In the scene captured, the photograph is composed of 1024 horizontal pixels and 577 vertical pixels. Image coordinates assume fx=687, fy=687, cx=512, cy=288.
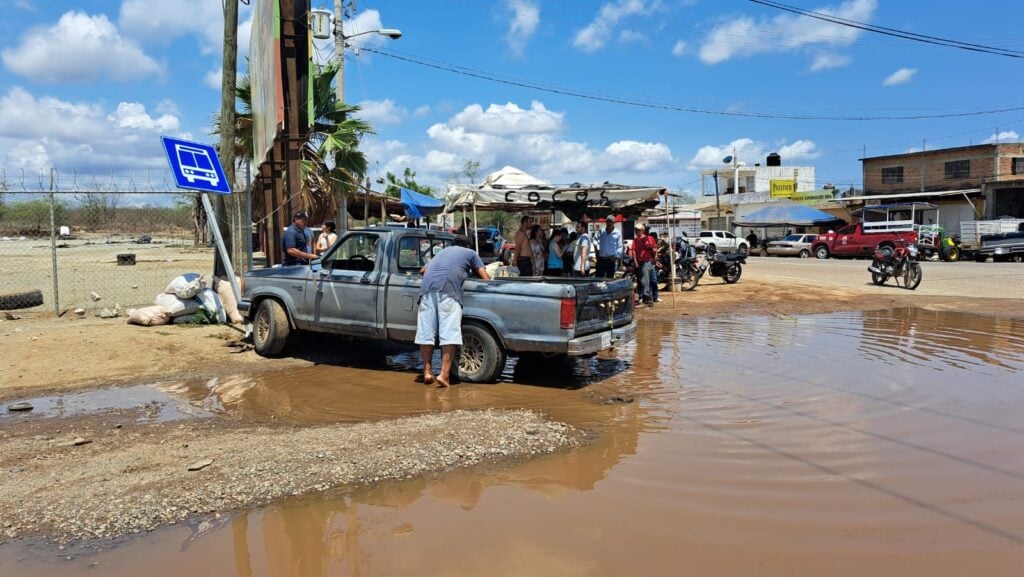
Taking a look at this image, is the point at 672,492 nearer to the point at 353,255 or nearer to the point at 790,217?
the point at 353,255

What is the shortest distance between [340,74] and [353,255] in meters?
11.3

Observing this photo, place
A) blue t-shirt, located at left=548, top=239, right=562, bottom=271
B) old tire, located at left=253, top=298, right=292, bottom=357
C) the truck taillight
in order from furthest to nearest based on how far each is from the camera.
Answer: blue t-shirt, located at left=548, top=239, right=562, bottom=271 → old tire, located at left=253, top=298, right=292, bottom=357 → the truck taillight

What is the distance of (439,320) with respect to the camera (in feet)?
24.2

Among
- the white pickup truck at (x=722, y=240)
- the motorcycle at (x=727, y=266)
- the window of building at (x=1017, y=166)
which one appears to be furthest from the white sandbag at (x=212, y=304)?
the window of building at (x=1017, y=166)

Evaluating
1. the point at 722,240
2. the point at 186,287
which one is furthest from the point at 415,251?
the point at 722,240

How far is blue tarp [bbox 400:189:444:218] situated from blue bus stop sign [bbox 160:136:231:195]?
1370 centimetres

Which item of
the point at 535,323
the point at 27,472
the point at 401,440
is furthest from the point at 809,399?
the point at 27,472

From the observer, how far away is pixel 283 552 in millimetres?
3604

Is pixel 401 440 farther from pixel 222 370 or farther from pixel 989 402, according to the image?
pixel 989 402

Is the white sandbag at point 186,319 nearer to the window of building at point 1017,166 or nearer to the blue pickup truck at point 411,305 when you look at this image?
the blue pickup truck at point 411,305

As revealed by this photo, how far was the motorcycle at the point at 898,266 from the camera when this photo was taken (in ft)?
58.7

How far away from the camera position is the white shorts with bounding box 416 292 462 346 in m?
7.32

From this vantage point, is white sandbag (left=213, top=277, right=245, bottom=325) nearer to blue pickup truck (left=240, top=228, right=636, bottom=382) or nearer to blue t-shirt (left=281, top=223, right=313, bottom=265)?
blue t-shirt (left=281, top=223, right=313, bottom=265)

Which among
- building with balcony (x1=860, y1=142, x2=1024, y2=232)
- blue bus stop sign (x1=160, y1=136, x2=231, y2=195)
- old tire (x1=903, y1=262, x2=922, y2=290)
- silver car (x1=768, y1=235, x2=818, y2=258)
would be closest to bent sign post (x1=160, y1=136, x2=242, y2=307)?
blue bus stop sign (x1=160, y1=136, x2=231, y2=195)
